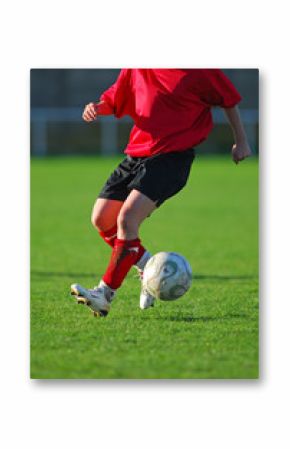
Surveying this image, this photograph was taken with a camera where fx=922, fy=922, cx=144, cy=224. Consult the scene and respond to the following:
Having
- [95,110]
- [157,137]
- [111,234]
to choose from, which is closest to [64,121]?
[111,234]

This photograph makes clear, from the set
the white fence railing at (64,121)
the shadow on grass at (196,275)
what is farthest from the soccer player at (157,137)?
the white fence railing at (64,121)

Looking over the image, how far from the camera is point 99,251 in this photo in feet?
25.1

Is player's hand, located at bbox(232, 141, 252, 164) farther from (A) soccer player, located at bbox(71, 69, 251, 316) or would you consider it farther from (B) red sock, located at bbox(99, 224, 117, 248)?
(B) red sock, located at bbox(99, 224, 117, 248)

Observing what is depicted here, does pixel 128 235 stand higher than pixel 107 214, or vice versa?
pixel 107 214

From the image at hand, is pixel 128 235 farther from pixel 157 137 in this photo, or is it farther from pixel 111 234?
pixel 157 137

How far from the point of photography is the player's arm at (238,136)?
450cm

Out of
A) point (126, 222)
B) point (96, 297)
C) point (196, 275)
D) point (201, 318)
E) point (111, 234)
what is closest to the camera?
point (126, 222)

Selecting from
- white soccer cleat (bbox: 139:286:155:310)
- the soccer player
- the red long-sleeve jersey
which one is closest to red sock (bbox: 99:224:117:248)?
the soccer player

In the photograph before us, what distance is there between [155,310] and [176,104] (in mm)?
1116

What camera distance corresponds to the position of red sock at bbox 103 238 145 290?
4.56 m

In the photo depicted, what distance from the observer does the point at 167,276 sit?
4500mm

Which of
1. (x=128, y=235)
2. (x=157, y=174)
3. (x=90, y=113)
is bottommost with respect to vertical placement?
(x=128, y=235)
